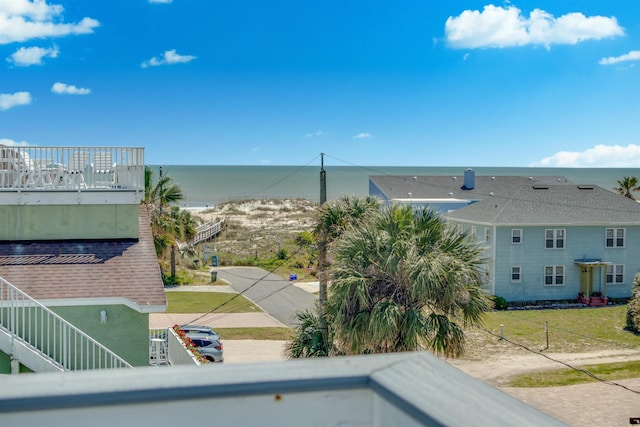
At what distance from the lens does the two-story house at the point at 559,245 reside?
3428 centimetres

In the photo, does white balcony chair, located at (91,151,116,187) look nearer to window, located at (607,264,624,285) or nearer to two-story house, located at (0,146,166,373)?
two-story house, located at (0,146,166,373)

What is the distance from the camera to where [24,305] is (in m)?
11.8

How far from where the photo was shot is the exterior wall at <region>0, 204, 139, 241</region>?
1464 cm

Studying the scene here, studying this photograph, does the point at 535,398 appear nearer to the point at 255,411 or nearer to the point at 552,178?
the point at 255,411

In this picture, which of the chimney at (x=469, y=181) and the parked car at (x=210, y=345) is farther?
the chimney at (x=469, y=181)

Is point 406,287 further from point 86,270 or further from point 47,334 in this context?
point 47,334

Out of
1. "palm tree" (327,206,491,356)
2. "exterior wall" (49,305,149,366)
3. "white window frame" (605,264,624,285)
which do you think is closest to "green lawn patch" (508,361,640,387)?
"palm tree" (327,206,491,356)

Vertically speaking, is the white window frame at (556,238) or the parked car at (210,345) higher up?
the white window frame at (556,238)

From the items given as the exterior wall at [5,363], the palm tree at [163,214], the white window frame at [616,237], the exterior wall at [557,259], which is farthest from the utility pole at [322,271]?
the white window frame at [616,237]

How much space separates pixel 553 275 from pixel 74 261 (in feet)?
89.4

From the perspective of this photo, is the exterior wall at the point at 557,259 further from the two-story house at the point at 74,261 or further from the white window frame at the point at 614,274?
the two-story house at the point at 74,261

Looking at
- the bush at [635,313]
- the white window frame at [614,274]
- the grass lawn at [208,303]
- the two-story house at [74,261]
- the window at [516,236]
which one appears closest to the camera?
the two-story house at [74,261]

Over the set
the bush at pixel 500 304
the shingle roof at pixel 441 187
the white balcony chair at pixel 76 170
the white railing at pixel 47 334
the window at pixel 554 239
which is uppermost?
the shingle roof at pixel 441 187

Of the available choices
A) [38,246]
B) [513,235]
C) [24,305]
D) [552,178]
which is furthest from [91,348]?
[552,178]
